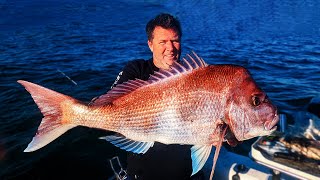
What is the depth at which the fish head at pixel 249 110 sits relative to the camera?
93.6 inches

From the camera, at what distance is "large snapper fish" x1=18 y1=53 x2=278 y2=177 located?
94.3 inches

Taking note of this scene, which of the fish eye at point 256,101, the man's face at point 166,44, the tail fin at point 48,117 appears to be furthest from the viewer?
the man's face at point 166,44

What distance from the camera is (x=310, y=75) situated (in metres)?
12.2

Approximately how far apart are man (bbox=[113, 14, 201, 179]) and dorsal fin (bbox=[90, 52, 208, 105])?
0.60 meters

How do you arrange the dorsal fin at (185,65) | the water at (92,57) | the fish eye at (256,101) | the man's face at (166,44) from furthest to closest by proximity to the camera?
the water at (92,57)
the man's face at (166,44)
the dorsal fin at (185,65)
the fish eye at (256,101)

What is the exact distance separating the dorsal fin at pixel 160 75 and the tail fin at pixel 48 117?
0.97ft

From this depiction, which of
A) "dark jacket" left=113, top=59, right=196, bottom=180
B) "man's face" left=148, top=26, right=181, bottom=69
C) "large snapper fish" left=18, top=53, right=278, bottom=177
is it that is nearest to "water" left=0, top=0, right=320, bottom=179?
"dark jacket" left=113, top=59, right=196, bottom=180

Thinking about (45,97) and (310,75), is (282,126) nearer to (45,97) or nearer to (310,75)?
(45,97)

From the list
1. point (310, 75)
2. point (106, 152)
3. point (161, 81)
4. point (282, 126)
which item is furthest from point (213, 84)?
point (310, 75)

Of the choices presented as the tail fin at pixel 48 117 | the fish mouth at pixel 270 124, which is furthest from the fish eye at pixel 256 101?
the tail fin at pixel 48 117

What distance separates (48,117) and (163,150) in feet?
3.97

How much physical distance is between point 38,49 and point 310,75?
1252 cm

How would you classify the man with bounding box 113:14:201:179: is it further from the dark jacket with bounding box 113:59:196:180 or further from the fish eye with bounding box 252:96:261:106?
the fish eye with bounding box 252:96:261:106

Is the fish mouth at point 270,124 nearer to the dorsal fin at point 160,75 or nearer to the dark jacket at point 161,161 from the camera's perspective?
the dorsal fin at point 160,75
